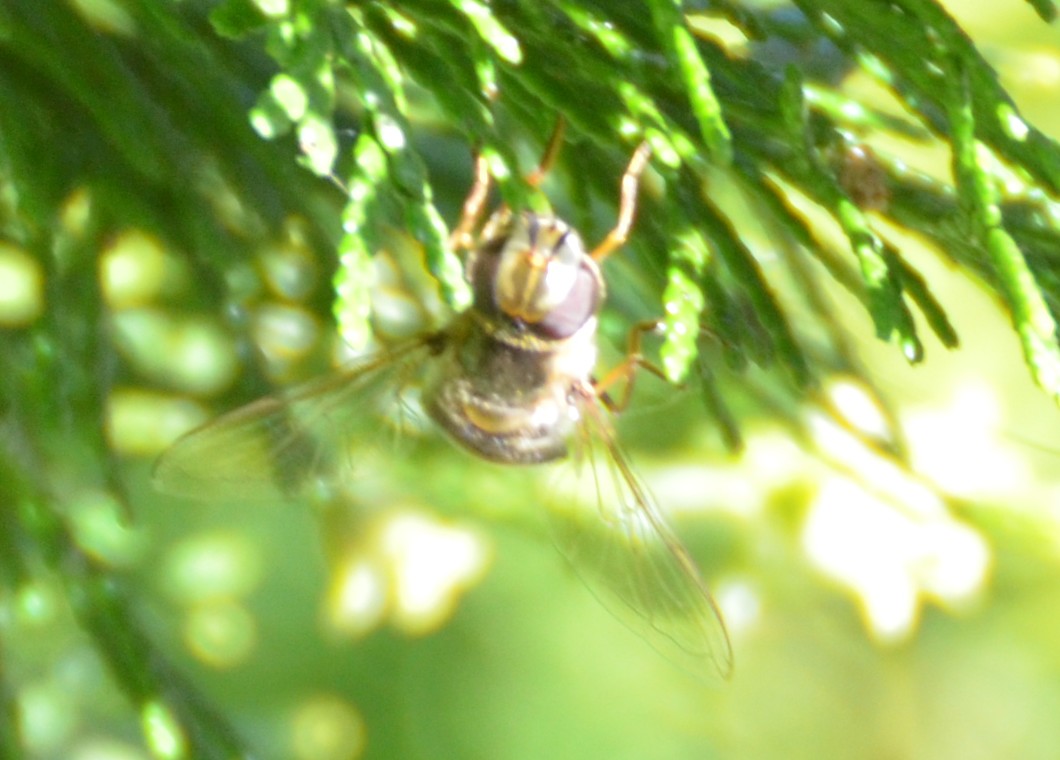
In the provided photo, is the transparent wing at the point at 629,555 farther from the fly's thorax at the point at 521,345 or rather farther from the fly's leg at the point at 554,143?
the fly's leg at the point at 554,143

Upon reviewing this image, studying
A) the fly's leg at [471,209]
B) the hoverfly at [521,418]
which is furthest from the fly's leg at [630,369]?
the fly's leg at [471,209]

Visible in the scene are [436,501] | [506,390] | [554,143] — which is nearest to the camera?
[554,143]

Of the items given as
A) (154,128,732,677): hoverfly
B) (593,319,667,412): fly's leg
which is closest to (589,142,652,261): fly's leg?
(154,128,732,677): hoverfly

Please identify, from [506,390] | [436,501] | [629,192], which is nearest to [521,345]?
[506,390]

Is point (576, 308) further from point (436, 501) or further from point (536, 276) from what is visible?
A: point (436, 501)

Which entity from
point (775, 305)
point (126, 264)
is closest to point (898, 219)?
point (775, 305)

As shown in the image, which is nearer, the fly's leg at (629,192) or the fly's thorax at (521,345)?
the fly's leg at (629,192)
